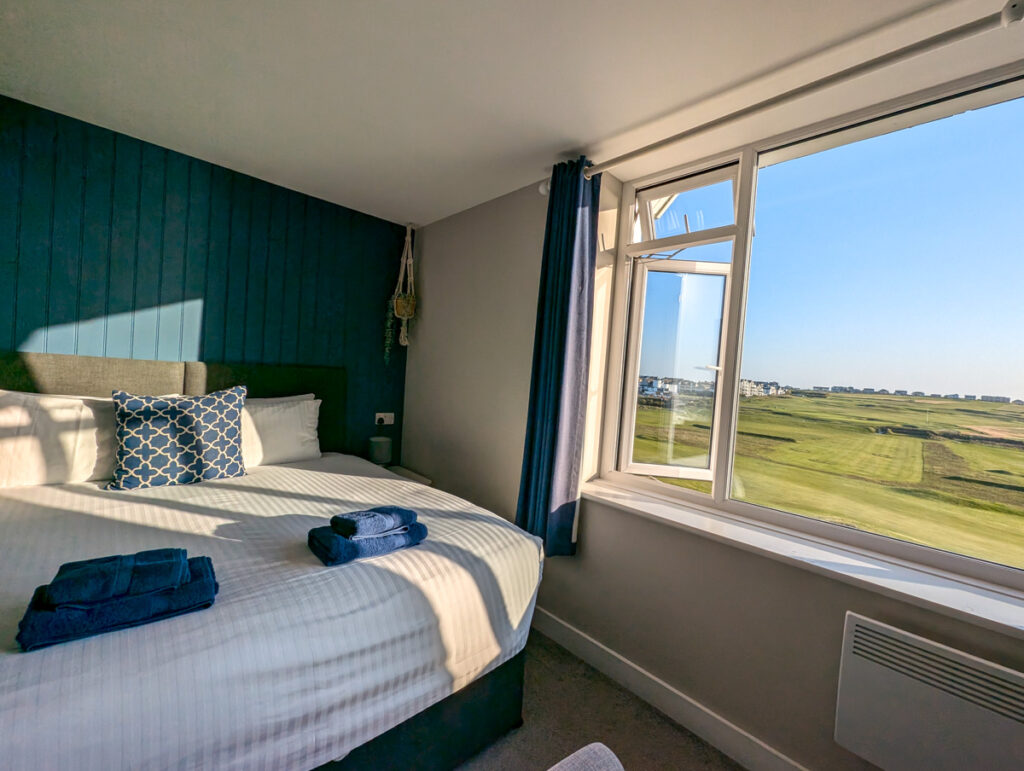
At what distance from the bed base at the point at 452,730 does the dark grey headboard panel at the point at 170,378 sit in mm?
2016

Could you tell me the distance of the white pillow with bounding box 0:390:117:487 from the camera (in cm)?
190

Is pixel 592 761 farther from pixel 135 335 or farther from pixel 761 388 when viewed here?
pixel 135 335

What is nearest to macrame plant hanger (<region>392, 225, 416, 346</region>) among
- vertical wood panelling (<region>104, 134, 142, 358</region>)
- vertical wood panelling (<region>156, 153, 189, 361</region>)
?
vertical wood panelling (<region>156, 153, 189, 361</region>)

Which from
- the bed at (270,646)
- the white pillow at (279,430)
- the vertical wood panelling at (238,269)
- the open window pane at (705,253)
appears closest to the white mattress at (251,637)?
the bed at (270,646)

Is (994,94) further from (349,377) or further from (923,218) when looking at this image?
(349,377)

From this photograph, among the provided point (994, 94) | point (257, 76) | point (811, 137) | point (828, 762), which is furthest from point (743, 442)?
point (257, 76)

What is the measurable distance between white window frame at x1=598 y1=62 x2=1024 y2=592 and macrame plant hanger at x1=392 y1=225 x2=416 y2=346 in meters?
1.63

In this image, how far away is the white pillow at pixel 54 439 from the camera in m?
1.90

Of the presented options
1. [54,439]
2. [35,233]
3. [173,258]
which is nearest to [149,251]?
[173,258]

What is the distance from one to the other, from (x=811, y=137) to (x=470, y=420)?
2279 millimetres

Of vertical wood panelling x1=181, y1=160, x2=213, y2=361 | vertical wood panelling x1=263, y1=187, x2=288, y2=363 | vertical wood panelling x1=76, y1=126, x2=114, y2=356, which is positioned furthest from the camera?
vertical wood panelling x1=263, y1=187, x2=288, y2=363

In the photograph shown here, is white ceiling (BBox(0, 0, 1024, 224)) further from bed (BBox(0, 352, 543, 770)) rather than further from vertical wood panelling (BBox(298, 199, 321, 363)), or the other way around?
bed (BBox(0, 352, 543, 770))

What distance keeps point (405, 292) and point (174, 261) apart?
56.7 inches

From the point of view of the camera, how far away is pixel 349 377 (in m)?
3.34
